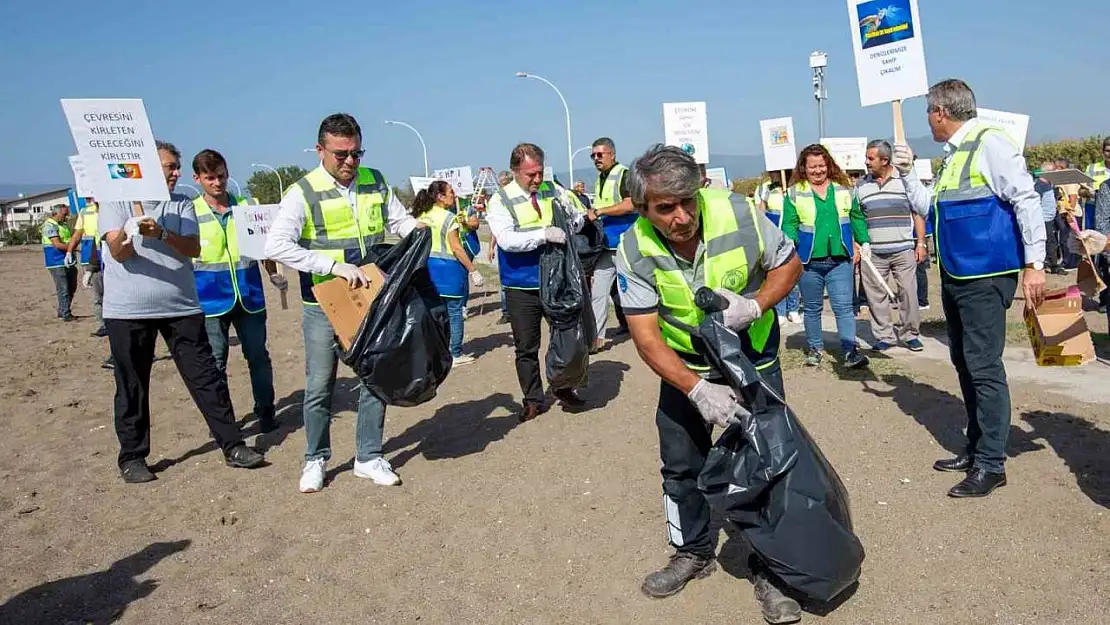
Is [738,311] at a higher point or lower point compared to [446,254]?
lower

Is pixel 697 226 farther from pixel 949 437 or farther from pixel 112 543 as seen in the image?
pixel 112 543

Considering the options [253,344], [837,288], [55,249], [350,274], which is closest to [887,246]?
[837,288]

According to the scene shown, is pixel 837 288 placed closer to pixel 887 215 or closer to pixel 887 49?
pixel 887 215

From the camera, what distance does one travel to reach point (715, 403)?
2.99 metres

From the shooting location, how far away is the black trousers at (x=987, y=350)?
4109 mm

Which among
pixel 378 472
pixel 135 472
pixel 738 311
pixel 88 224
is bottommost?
pixel 378 472

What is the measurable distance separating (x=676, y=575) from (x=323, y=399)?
2457mm

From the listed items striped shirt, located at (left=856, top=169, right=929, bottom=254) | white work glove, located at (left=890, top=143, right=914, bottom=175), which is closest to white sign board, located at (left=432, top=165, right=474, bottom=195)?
striped shirt, located at (left=856, top=169, right=929, bottom=254)

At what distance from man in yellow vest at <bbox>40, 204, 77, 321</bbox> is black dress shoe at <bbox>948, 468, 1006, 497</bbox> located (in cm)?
1284

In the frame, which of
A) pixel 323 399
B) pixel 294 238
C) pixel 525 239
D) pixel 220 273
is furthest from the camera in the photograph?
pixel 220 273

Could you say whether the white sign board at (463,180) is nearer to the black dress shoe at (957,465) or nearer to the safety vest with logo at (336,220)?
the safety vest with logo at (336,220)

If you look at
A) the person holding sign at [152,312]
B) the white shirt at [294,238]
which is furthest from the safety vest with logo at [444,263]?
the white shirt at [294,238]

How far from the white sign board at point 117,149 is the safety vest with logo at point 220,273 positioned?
139 cm

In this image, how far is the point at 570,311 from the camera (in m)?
5.78
